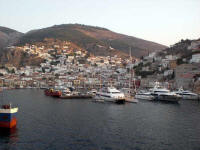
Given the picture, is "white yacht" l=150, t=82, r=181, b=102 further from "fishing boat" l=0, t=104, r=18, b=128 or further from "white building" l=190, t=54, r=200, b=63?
"fishing boat" l=0, t=104, r=18, b=128

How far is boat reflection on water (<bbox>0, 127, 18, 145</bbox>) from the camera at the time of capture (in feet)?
132

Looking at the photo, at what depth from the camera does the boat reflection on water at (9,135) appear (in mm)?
40188

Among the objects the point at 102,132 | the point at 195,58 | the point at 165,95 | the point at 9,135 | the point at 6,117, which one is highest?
the point at 195,58

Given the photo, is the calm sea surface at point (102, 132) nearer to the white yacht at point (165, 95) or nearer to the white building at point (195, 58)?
the white yacht at point (165, 95)

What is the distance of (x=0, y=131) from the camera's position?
45438 millimetres

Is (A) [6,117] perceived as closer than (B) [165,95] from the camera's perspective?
Yes

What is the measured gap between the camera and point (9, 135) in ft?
142

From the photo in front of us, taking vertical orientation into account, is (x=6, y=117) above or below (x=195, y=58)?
below

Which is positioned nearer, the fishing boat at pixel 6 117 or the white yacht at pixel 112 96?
the fishing boat at pixel 6 117

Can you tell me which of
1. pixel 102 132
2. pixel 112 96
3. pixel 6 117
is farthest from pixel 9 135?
pixel 112 96

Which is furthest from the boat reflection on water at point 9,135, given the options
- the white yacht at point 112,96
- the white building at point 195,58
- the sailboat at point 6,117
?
the white building at point 195,58

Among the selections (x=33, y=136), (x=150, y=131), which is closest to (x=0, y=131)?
(x=33, y=136)

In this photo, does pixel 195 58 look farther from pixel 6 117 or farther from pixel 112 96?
pixel 6 117

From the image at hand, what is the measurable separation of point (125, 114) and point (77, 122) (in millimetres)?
15095
